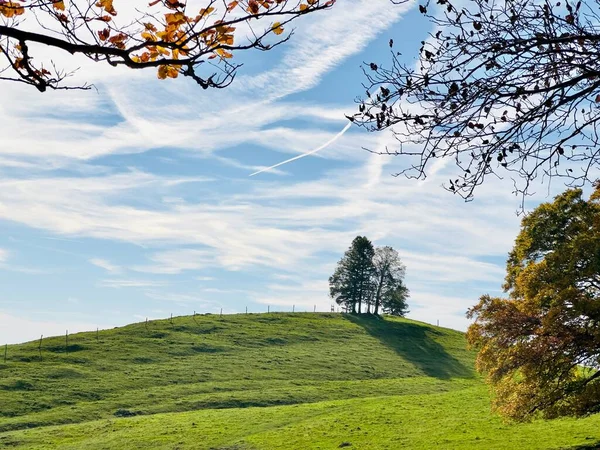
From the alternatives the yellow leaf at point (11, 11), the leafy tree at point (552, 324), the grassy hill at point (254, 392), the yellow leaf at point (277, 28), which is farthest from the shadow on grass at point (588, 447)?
the yellow leaf at point (11, 11)

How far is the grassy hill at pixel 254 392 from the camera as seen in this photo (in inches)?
1593

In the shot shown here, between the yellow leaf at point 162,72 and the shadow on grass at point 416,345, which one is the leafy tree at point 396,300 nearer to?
the shadow on grass at point 416,345

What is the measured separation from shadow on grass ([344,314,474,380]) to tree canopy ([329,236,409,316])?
262 inches

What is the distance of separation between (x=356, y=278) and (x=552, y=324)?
89.8 metres

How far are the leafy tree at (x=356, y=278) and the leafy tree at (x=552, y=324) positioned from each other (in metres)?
84.5

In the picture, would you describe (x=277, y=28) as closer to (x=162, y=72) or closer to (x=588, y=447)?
(x=162, y=72)

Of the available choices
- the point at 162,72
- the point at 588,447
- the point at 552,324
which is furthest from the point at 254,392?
the point at 162,72

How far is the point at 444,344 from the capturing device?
94625 mm

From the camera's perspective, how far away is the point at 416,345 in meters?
92.1

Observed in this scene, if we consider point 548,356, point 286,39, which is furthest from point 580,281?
point 286,39

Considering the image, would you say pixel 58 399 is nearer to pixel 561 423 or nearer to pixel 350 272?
pixel 561 423

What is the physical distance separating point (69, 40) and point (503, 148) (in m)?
6.24

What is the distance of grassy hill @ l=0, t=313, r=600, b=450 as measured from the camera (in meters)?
40.5

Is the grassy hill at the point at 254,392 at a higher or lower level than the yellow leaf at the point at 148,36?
lower
